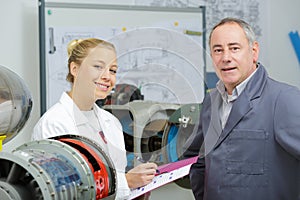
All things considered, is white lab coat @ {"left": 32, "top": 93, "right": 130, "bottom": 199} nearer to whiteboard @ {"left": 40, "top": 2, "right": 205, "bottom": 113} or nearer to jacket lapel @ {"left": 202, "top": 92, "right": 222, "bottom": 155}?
whiteboard @ {"left": 40, "top": 2, "right": 205, "bottom": 113}

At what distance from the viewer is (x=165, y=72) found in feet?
5.52

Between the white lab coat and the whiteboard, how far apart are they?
0.62 feet

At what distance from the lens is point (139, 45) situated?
4.82ft

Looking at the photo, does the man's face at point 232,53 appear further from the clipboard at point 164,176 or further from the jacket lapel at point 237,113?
the clipboard at point 164,176

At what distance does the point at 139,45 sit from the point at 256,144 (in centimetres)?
58

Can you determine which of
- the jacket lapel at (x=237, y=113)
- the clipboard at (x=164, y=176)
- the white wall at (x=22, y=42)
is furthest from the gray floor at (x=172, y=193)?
the white wall at (x=22, y=42)

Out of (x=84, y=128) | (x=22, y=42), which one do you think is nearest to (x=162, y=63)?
(x=84, y=128)

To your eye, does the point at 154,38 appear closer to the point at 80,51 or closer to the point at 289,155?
the point at 80,51

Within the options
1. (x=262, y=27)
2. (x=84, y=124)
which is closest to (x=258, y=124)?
(x=84, y=124)

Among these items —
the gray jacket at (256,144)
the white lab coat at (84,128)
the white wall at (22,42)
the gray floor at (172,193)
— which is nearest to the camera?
the white lab coat at (84,128)

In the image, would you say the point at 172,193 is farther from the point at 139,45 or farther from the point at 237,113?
the point at 139,45

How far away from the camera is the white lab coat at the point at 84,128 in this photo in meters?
1.38

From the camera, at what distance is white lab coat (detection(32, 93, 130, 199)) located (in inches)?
54.2

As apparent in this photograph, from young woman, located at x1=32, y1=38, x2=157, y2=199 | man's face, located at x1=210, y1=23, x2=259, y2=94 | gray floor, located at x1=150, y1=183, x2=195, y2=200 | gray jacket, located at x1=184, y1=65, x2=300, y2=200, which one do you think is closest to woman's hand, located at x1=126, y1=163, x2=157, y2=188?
young woman, located at x1=32, y1=38, x2=157, y2=199
